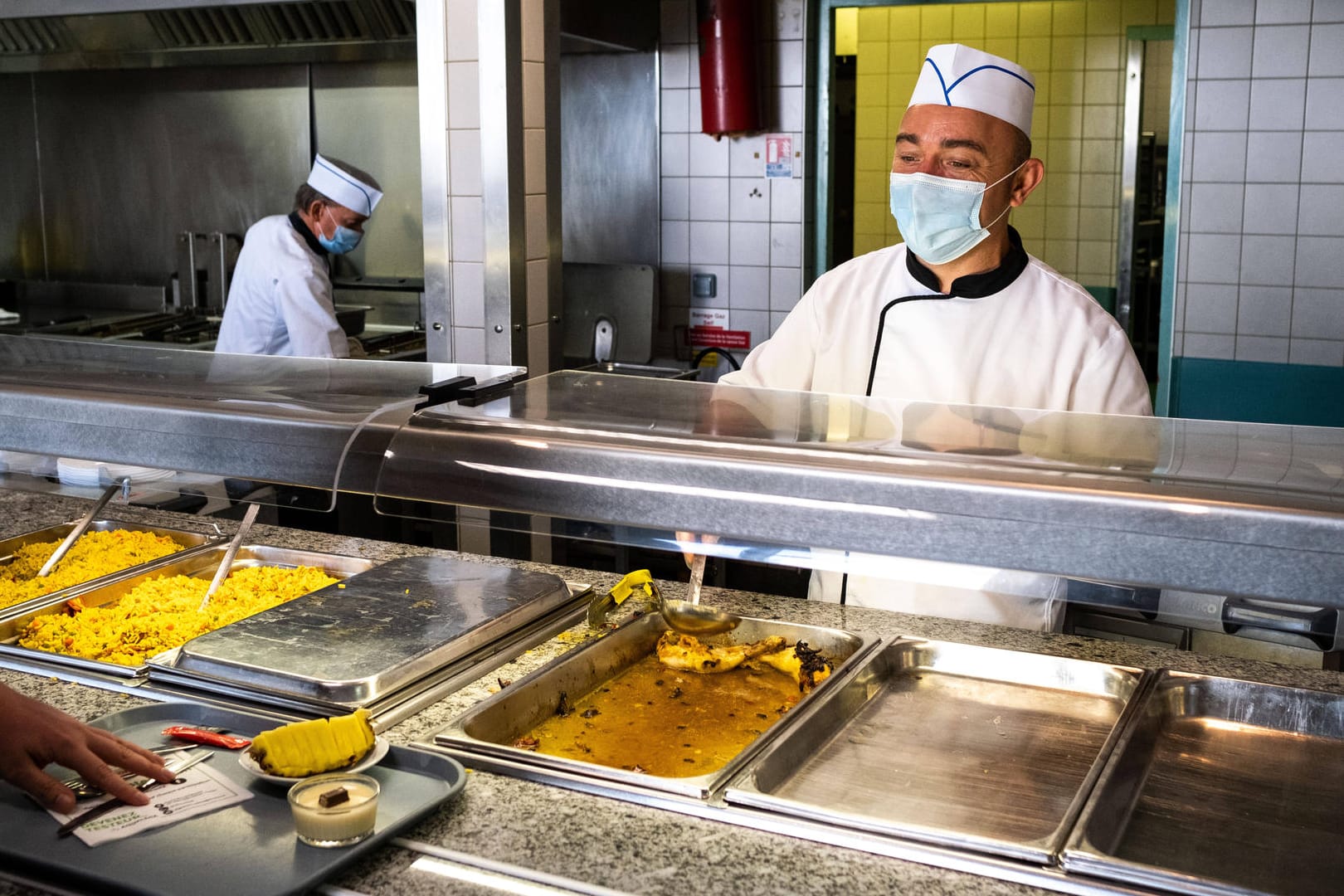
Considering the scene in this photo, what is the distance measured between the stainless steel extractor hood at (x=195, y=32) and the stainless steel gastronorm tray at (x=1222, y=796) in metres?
4.22

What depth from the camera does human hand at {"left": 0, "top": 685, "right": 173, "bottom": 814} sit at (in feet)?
4.79

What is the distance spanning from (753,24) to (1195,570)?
420 cm

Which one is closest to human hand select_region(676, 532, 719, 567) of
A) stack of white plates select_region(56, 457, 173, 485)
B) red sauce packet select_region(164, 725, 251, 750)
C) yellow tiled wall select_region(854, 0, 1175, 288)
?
red sauce packet select_region(164, 725, 251, 750)

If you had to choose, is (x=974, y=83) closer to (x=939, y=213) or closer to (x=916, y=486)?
(x=939, y=213)

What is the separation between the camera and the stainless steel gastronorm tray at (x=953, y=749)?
148 cm

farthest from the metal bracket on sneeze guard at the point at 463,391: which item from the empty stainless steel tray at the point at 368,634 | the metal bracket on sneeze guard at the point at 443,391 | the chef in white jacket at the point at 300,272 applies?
the chef in white jacket at the point at 300,272

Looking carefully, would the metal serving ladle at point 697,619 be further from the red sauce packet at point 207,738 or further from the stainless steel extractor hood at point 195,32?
the stainless steel extractor hood at point 195,32

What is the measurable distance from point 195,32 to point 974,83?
4299 mm

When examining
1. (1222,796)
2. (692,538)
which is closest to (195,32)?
(692,538)

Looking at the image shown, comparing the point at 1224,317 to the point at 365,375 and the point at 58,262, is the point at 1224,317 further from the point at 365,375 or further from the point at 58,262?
the point at 58,262

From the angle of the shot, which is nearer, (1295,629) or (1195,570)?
(1195,570)

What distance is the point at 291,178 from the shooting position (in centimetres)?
612

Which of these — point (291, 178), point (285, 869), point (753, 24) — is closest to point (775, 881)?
point (285, 869)

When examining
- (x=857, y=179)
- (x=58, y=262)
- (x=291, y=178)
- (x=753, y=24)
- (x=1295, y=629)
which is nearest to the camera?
(x=1295, y=629)
